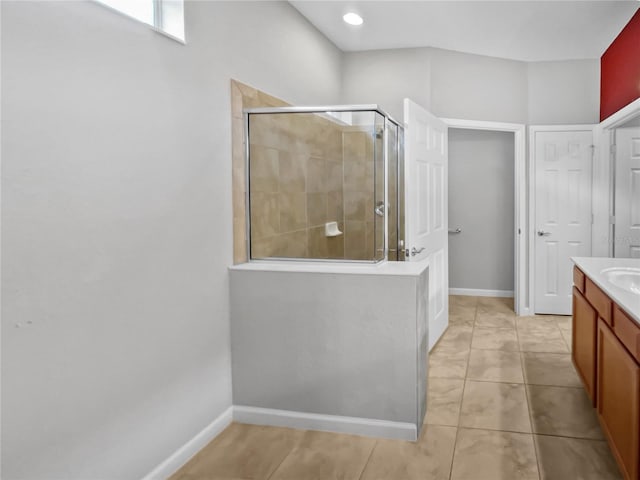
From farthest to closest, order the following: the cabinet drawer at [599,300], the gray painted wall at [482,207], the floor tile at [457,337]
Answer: the gray painted wall at [482,207] → the floor tile at [457,337] → the cabinet drawer at [599,300]

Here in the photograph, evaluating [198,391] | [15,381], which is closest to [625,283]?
[198,391]

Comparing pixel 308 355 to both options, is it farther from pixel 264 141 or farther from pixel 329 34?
pixel 329 34

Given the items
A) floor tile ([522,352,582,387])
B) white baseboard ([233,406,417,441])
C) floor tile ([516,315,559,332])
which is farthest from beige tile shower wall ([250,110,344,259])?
floor tile ([516,315,559,332])

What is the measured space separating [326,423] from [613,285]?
1.59m

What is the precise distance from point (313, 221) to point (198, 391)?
3.81 feet

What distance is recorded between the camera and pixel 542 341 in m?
4.59

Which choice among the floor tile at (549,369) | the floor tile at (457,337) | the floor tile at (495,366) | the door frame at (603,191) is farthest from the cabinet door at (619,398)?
the door frame at (603,191)

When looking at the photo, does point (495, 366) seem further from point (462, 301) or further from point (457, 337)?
point (462, 301)

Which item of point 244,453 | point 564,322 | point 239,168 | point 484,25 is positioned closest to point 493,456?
point 244,453

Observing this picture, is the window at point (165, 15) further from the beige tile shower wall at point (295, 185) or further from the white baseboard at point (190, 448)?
the white baseboard at point (190, 448)

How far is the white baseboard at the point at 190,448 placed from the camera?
2352 mm

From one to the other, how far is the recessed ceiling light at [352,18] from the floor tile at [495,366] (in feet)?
8.93

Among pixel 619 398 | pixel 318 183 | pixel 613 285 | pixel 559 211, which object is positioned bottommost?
pixel 619 398

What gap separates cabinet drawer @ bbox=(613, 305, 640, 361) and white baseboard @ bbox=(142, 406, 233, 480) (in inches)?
76.8
